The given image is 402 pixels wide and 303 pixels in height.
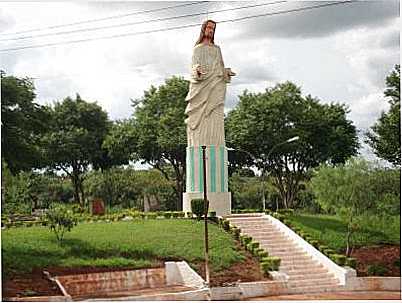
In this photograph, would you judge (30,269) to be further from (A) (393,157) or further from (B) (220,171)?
(A) (393,157)

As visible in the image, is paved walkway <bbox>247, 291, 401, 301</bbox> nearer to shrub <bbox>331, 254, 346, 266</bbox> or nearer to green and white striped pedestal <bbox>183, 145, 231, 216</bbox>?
shrub <bbox>331, 254, 346, 266</bbox>

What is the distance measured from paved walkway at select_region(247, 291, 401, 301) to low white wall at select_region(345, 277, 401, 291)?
9.5 inches

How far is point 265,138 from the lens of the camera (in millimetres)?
24438

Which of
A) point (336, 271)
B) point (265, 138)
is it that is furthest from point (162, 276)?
point (265, 138)

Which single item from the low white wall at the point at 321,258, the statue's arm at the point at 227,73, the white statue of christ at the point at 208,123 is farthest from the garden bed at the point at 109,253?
the statue's arm at the point at 227,73

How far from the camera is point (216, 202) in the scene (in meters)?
18.9

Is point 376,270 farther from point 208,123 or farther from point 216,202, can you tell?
point 208,123

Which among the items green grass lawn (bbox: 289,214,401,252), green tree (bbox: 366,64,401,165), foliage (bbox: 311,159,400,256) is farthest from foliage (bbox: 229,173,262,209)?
foliage (bbox: 311,159,400,256)

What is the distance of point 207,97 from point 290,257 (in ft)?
17.4

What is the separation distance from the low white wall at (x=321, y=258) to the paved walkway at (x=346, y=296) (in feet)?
1.37

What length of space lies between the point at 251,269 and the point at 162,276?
186 cm

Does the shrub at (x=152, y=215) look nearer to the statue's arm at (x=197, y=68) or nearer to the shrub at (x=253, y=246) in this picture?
the statue's arm at (x=197, y=68)

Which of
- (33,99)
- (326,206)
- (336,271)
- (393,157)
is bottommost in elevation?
(336,271)

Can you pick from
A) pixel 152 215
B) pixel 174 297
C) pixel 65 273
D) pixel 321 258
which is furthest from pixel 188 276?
pixel 152 215
